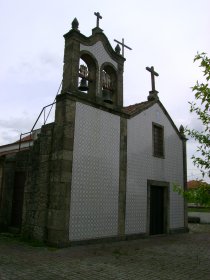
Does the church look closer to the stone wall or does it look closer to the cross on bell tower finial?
the stone wall

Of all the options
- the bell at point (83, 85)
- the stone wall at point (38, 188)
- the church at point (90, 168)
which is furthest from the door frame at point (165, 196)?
the bell at point (83, 85)

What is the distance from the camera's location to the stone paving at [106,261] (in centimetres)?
662

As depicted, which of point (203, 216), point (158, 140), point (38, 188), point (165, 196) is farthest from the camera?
point (203, 216)

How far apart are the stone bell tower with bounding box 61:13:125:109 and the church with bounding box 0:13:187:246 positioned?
0.12 feet

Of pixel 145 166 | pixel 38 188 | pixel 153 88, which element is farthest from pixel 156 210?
pixel 153 88

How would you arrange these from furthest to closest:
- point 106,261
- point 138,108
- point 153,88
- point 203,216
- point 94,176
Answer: point 203,216
point 153,88
point 138,108
point 94,176
point 106,261

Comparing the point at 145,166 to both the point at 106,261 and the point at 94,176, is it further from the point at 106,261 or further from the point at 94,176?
the point at 106,261

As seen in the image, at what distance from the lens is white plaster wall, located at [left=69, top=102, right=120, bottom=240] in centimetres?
1026

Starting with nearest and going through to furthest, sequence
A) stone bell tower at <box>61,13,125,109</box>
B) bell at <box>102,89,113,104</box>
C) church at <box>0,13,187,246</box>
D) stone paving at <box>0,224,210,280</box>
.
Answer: stone paving at <box>0,224,210,280</box>
church at <box>0,13,187,246</box>
stone bell tower at <box>61,13,125,109</box>
bell at <box>102,89,113,104</box>

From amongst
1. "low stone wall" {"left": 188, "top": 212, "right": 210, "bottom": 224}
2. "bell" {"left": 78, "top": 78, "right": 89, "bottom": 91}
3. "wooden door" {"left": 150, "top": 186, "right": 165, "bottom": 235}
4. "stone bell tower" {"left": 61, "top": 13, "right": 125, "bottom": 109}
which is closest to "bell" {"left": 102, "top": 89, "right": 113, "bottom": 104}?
"stone bell tower" {"left": 61, "top": 13, "right": 125, "bottom": 109}

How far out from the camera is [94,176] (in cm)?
1092

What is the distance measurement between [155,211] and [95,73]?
268 inches

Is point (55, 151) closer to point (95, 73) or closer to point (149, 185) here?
point (95, 73)

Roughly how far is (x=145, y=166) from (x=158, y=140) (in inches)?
79.9
